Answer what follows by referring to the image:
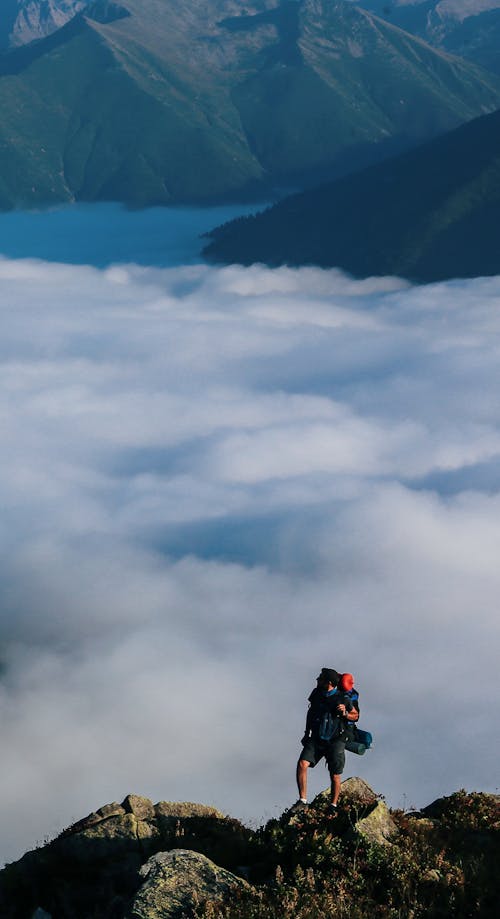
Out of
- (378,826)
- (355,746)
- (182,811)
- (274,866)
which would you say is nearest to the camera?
(274,866)

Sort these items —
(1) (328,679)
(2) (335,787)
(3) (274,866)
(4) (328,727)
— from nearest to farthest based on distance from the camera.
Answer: (3) (274,866), (2) (335,787), (1) (328,679), (4) (328,727)

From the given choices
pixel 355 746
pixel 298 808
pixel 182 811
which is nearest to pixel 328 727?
pixel 355 746

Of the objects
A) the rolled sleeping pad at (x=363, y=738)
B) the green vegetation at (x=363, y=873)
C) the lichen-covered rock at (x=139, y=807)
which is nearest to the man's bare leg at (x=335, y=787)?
the green vegetation at (x=363, y=873)

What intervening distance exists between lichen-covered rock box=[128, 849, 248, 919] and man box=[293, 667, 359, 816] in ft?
11.3

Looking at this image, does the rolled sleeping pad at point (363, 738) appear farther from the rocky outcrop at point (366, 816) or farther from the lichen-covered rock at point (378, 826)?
the lichen-covered rock at point (378, 826)

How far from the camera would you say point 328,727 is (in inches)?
965

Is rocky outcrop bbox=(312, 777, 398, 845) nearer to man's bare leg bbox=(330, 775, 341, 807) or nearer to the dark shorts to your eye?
man's bare leg bbox=(330, 775, 341, 807)

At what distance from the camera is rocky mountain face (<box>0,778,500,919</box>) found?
20156 millimetres

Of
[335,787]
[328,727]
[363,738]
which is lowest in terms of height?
[335,787]

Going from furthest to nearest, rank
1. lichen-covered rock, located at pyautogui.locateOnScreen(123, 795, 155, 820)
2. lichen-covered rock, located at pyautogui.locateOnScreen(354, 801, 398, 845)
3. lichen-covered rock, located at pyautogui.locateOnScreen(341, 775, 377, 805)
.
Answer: lichen-covered rock, located at pyautogui.locateOnScreen(123, 795, 155, 820) < lichen-covered rock, located at pyautogui.locateOnScreen(341, 775, 377, 805) < lichen-covered rock, located at pyautogui.locateOnScreen(354, 801, 398, 845)

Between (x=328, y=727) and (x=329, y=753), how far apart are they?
2.25ft

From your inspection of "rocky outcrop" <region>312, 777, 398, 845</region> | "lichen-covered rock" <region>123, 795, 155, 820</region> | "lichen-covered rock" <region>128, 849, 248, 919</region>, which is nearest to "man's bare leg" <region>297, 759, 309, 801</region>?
"rocky outcrop" <region>312, 777, 398, 845</region>

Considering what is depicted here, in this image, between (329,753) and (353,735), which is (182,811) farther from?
(353,735)

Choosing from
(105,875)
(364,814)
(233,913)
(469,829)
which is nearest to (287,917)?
(233,913)
